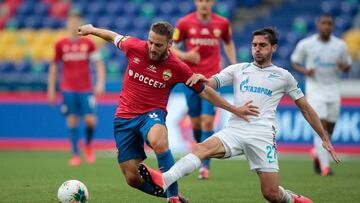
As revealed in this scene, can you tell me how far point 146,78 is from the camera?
8633 mm

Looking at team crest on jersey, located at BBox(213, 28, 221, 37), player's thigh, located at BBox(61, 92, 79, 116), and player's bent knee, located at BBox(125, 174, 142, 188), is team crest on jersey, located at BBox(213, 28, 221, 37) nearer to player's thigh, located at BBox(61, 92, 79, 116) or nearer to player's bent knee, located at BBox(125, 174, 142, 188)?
player's thigh, located at BBox(61, 92, 79, 116)

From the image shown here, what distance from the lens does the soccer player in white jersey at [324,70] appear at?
1329 cm

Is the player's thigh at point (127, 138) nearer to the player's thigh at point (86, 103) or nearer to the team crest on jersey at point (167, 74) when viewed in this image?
the team crest on jersey at point (167, 74)

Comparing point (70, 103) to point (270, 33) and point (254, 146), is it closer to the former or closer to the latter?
point (270, 33)

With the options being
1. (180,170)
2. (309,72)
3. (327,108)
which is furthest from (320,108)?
(180,170)

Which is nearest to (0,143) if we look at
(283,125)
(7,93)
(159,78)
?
(7,93)

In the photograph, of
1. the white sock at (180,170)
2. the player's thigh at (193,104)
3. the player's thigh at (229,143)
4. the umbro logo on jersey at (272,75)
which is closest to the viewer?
the white sock at (180,170)

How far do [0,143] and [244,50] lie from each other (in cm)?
737

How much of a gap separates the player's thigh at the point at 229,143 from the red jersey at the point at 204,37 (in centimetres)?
433

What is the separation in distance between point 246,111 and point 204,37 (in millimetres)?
4516

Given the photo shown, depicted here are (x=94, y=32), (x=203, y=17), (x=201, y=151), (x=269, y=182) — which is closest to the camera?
(x=201, y=151)

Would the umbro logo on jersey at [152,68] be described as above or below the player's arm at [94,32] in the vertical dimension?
below

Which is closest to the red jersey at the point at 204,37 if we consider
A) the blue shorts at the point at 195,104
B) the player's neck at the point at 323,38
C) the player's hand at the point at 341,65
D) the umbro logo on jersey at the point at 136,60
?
the blue shorts at the point at 195,104

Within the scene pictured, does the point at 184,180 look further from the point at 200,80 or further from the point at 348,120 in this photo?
the point at 348,120
